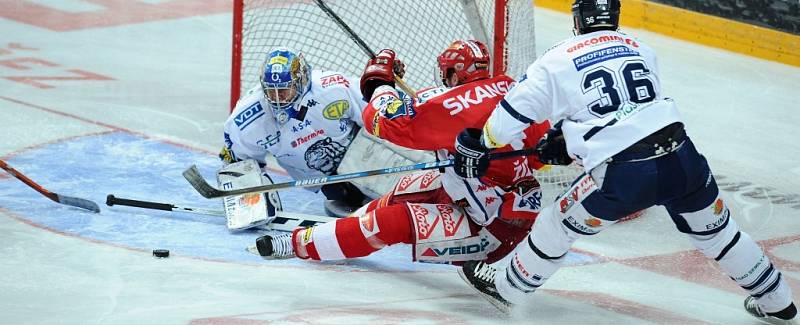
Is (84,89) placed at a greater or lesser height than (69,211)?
greater

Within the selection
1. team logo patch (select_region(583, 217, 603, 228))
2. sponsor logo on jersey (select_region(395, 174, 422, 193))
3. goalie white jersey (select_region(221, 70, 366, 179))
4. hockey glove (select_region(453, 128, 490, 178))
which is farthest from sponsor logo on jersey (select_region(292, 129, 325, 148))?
team logo patch (select_region(583, 217, 603, 228))

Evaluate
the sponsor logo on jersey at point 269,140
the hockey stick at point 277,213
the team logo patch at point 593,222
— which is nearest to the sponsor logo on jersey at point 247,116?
the sponsor logo on jersey at point 269,140

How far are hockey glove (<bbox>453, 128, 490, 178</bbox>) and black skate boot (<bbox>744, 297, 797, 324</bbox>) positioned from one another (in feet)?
3.54

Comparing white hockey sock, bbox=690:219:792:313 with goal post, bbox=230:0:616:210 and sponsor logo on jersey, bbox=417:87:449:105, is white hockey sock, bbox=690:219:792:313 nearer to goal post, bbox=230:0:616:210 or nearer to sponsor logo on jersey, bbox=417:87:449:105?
sponsor logo on jersey, bbox=417:87:449:105

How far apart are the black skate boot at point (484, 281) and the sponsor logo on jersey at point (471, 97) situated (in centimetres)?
56

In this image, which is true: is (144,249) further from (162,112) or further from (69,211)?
(162,112)

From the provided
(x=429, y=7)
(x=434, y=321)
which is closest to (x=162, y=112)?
(x=429, y=7)

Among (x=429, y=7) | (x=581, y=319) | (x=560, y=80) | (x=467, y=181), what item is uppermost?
(x=429, y=7)

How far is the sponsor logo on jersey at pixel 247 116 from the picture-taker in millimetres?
5594

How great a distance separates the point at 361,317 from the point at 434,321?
24cm

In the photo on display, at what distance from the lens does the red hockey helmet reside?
4590 millimetres

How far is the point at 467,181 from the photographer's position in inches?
181

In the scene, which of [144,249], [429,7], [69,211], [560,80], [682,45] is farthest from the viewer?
[682,45]

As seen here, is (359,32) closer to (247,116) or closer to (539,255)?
(247,116)
